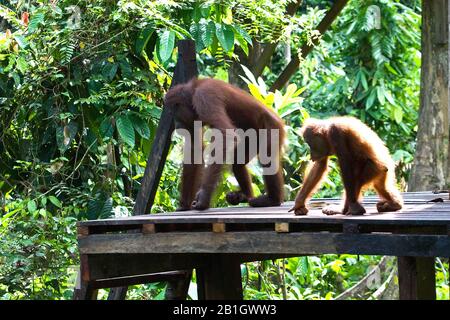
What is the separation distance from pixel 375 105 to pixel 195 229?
5404mm

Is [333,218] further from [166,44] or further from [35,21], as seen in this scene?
[35,21]

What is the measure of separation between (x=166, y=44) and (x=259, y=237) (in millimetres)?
1821

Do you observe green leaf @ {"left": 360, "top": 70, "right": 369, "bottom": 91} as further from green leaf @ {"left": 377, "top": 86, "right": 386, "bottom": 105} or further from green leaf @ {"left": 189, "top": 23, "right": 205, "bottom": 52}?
green leaf @ {"left": 189, "top": 23, "right": 205, "bottom": 52}

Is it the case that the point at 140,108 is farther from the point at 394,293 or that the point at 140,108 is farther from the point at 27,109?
the point at 394,293

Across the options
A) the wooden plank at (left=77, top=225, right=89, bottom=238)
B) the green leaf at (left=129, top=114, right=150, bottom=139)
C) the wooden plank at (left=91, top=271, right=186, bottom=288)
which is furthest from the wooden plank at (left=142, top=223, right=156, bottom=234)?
the green leaf at (left=129, top=114, right=150, bottom=139)

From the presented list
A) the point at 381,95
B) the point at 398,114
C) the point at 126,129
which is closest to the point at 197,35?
the point at 126,129

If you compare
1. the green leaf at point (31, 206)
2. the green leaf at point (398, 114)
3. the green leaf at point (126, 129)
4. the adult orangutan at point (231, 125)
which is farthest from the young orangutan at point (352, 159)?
the green leaf at point (398, 114)

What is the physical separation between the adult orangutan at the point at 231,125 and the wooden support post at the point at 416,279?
902 millimetres

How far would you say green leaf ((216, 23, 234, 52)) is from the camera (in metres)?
5.22

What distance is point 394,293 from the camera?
7.74 m

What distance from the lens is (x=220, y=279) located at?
4.65 metres

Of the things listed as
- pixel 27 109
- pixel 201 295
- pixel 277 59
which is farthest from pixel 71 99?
pixel 277 59

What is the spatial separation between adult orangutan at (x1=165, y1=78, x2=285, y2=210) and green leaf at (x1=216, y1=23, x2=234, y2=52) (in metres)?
0.54

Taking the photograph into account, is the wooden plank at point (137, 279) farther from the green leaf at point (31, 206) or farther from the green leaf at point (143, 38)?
the green leaf at point (143, 38)
